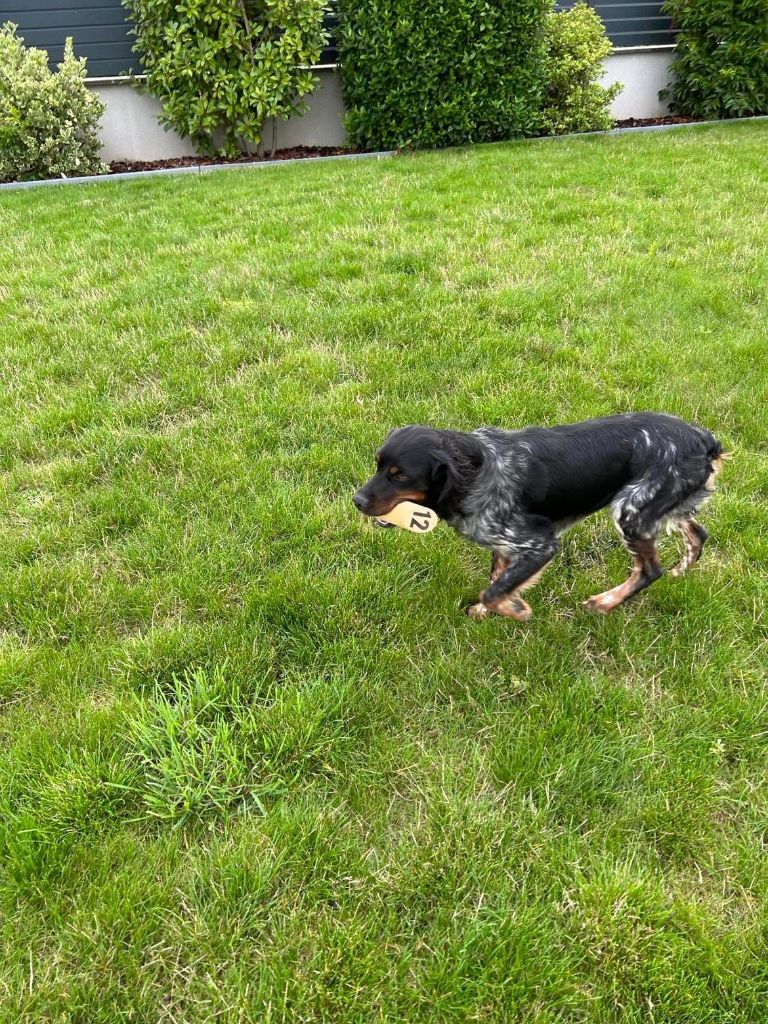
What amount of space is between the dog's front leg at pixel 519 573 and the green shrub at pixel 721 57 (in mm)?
12299

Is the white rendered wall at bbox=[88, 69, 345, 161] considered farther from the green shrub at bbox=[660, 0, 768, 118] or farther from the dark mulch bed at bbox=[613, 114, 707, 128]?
the green shrub at bbox=[660, 0, 768, 118]

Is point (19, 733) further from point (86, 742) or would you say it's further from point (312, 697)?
point (312, 697)

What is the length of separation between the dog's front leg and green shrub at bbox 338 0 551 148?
937 cm

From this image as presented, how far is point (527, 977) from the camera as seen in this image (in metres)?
1.74

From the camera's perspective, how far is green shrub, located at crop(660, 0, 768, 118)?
10.8m

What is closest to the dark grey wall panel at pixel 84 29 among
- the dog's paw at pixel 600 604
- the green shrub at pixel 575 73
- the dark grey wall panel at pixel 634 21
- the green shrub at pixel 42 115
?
the green shrub at pixel 42 115

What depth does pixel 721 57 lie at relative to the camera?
11.2 meters

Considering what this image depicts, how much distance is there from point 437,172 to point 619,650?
7.93 m

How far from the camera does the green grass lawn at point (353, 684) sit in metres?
1.79

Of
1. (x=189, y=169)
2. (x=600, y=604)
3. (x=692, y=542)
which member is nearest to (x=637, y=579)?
(x=600, y=604)

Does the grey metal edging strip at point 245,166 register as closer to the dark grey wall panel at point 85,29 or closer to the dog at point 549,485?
the dark grey wall panel at point 85,29

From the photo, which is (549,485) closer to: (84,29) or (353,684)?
(353,684)

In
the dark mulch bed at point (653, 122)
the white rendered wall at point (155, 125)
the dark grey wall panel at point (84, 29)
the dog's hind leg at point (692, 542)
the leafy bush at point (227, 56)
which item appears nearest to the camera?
the dog's hind leg at point (692, 542)

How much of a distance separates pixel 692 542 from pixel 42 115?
10.3m
